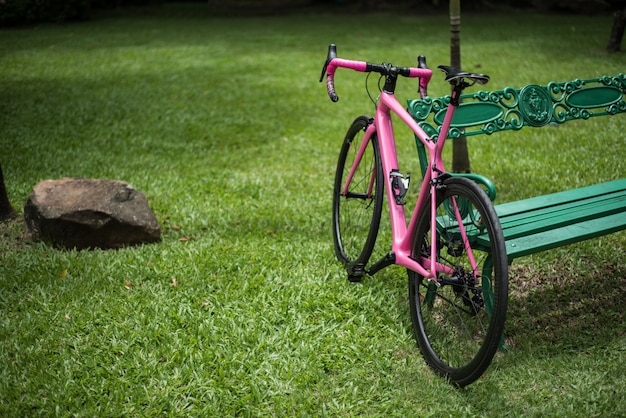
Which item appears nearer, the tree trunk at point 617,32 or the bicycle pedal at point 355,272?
the bicycle pedal at point 355,272

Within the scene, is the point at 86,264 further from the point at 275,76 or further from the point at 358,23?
the point at 358,23

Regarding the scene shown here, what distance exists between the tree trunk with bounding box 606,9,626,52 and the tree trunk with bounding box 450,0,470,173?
18.7 feet

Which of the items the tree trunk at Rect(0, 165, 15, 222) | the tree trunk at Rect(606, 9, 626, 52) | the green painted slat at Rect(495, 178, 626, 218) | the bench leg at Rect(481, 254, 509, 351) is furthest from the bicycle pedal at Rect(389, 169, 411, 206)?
the tree trunk at Rect(606, 9, 626, 52)

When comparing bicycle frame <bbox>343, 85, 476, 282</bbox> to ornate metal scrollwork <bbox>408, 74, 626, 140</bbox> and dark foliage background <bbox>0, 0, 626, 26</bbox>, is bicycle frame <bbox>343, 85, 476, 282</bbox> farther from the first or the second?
dark foliage background <bbox>0, 0, 626, 26</bbox>

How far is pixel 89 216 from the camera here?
4.37m

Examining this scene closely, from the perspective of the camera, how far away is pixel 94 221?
4379 millimetres

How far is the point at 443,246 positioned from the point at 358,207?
1723mm

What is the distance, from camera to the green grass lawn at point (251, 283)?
2.90 m

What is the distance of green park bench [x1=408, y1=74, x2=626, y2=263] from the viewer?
310 centimetres

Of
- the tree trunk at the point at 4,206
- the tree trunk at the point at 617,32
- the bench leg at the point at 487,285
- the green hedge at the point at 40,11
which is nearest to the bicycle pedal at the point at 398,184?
the bench leg at the point at 487,285

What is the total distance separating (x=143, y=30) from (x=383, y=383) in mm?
13074

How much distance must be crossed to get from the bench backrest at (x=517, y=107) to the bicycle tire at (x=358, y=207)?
1.16 feet

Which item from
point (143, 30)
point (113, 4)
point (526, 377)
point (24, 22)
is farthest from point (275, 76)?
point (113, 4)

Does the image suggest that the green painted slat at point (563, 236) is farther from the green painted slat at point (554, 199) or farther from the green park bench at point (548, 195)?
the green painted slat at point (554, 199)
